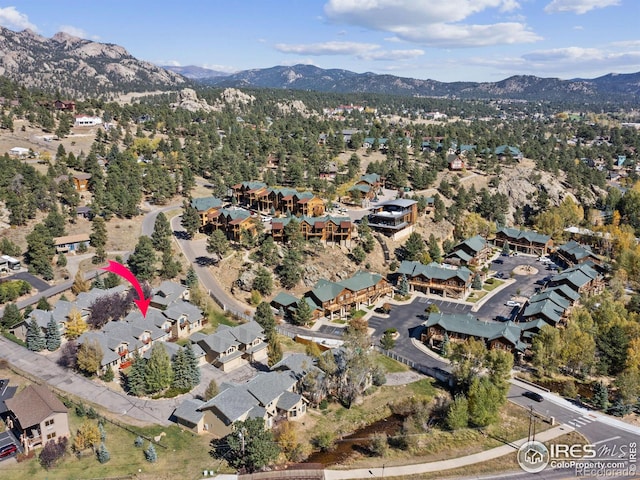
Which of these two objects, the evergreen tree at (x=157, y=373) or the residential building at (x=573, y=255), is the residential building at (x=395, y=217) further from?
the evergreen tree at (x=157, y=373)

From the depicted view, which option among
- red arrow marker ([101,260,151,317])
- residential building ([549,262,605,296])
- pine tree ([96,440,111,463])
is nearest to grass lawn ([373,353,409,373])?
red arrow marker ([101,260,151,317])

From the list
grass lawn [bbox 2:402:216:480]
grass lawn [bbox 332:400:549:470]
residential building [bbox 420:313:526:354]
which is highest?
residential building [bbox 420:313:526:354]

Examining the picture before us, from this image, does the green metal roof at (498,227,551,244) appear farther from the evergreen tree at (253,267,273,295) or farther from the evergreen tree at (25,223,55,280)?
the evergreen tree at (25,223,55,280)

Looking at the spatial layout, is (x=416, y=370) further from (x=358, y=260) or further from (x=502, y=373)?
(x=358, y=260)

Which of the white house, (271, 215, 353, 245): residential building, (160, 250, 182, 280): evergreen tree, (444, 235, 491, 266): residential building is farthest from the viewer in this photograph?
the white house

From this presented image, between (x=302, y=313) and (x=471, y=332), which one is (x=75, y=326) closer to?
(x=302, y=313)

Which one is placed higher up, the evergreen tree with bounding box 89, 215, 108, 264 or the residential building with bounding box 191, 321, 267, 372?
the evergreen tree with bounding box 89, 215, 108, 264

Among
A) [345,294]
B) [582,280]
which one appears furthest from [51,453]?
[582,280]
